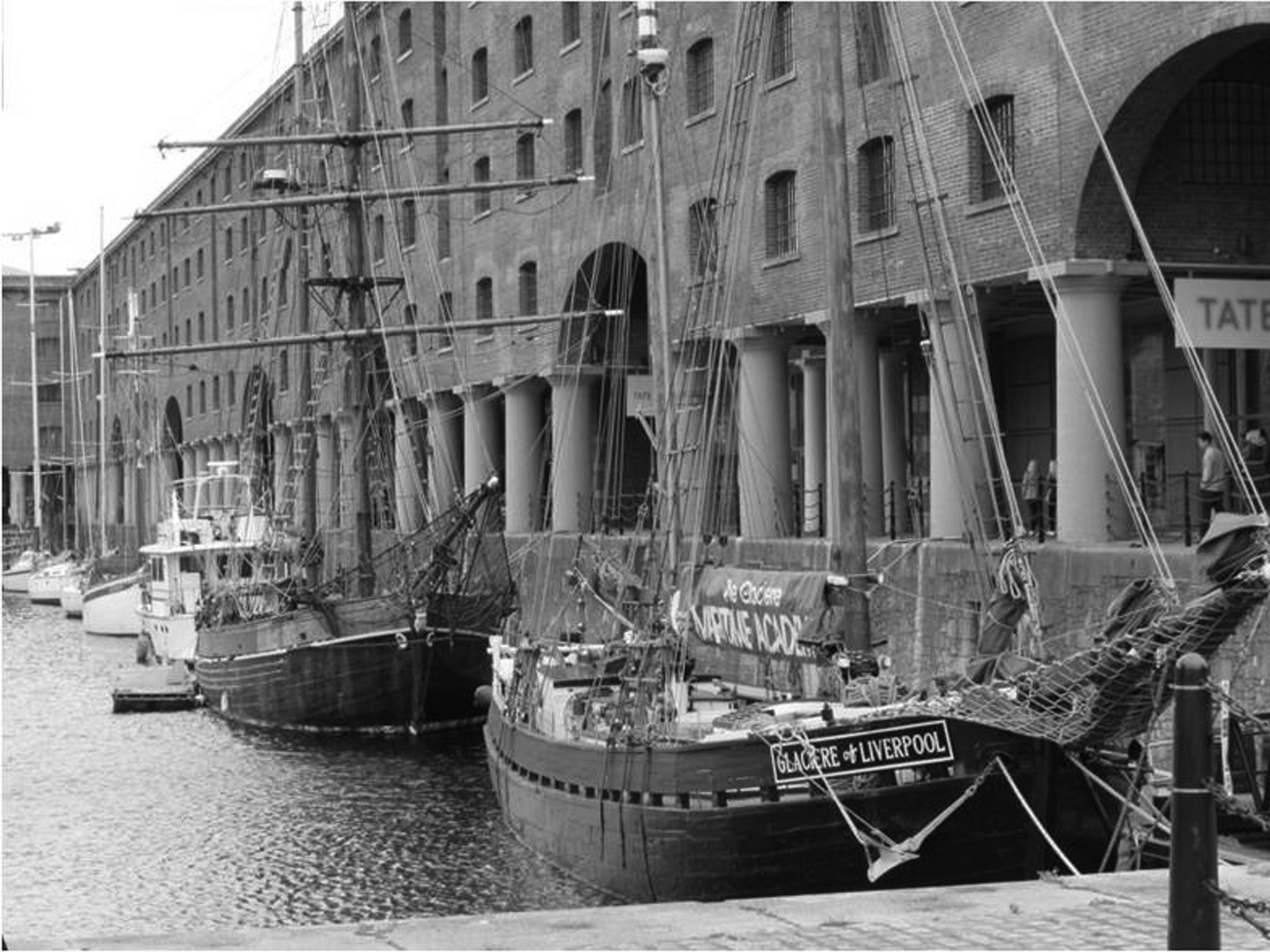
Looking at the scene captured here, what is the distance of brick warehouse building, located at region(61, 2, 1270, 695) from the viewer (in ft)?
89.2

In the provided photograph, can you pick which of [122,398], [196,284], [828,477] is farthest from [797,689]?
[122,398]

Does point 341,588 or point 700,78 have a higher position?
point 700,78

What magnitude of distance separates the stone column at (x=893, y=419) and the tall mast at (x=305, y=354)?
14864mm

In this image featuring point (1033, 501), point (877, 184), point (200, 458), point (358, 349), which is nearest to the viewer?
point (1033, 501)

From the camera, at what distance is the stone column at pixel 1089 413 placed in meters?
27.3

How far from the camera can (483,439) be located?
53.4 meters

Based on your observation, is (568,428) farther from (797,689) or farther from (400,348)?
(797,689)

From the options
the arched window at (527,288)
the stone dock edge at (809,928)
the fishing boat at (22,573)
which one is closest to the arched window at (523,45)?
the arched window at (527,288)

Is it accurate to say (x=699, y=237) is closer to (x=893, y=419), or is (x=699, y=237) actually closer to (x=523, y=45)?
(x=893, y=419)

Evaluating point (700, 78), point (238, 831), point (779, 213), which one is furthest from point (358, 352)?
point (238, 831)

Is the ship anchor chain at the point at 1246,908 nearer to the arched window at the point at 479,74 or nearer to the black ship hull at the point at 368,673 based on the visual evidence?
the black ship hull at the point at 368,673

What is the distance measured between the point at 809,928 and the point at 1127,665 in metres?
5.50

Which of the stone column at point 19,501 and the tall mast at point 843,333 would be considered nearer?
the tall mast at point 843,333

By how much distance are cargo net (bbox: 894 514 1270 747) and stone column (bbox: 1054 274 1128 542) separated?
1059cm
